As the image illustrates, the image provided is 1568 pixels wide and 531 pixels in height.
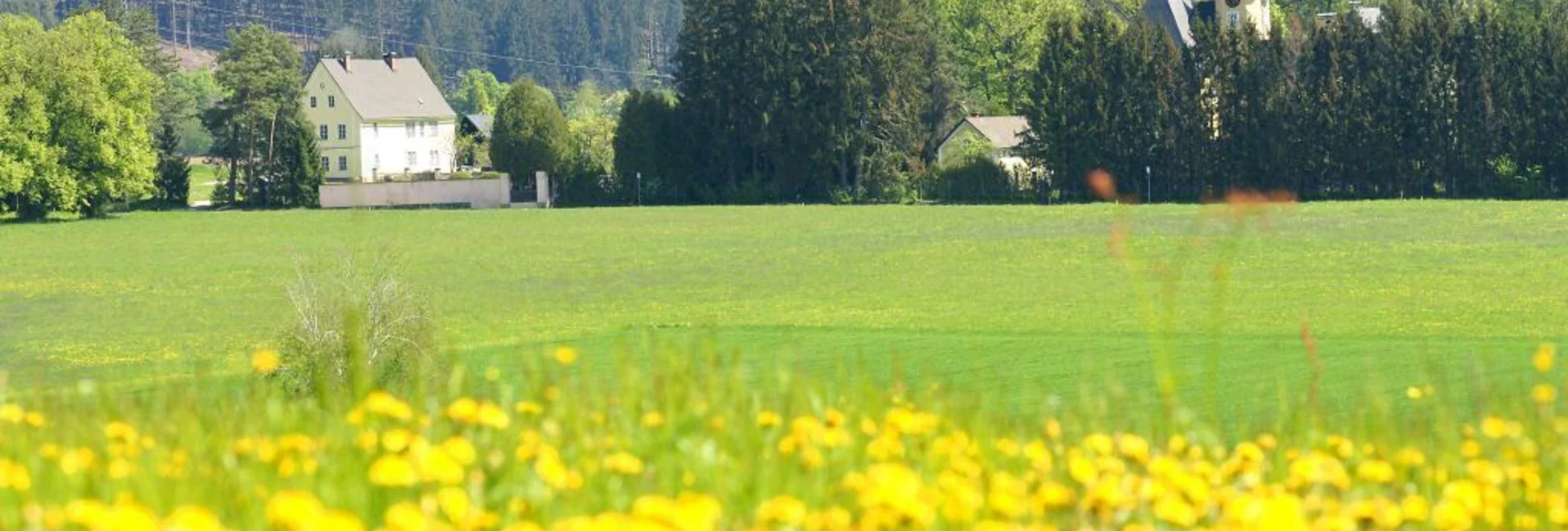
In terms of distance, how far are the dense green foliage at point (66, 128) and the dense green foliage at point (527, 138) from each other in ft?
60.0

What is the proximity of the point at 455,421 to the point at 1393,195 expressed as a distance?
7548 cm

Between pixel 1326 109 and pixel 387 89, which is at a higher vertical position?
pixel 387 89

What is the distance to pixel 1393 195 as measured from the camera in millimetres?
77500

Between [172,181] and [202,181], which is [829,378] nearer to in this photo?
[172,181]

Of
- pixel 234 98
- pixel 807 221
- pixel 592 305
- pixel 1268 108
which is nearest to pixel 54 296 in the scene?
pixel 592 305

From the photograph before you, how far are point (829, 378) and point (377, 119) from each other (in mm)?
103934

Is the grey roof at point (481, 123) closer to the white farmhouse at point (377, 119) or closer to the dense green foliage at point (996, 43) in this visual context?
the white farmhouse at point (377, 119)

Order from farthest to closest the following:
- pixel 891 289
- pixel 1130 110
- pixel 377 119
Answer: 1. pixel 377 119
2. pixel 1130 110
3. pixel 891 289

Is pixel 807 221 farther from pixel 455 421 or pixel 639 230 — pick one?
pixel 455 421

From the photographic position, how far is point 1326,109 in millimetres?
78000

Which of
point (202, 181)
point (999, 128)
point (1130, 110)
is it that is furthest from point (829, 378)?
point (202, 181)

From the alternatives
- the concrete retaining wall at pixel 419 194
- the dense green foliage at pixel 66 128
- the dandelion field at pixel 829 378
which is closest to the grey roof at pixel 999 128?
the concrete retaining wall at pixel 419 194

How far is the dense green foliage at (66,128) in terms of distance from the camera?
7781 centimetres

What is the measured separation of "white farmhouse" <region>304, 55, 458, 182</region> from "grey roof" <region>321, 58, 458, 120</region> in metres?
0.04
